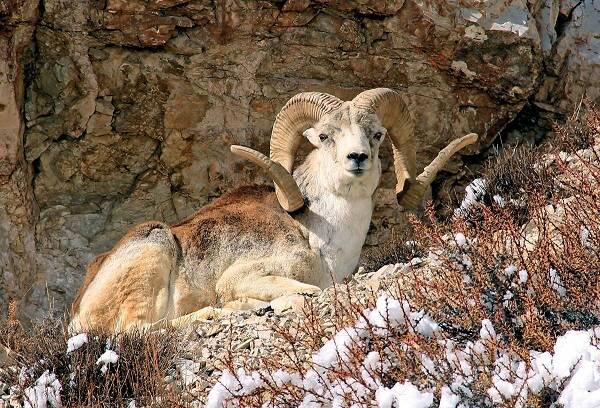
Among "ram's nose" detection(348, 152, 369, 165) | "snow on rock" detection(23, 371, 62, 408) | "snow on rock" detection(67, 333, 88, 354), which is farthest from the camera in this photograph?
"ram's nose" detection(348, 152, 369, 165)

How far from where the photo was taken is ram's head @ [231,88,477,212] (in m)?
11.7

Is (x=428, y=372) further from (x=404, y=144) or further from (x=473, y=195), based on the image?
(x=404, y=144)

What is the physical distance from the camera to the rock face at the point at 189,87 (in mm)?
13039

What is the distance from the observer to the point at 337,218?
11773 millimetres

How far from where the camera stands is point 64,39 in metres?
13.1

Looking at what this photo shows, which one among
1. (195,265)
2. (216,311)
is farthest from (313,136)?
(216,311)

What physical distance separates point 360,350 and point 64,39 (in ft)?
23.5

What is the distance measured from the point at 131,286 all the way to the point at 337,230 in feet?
7.16

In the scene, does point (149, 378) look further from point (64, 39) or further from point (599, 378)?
point (64, 39)

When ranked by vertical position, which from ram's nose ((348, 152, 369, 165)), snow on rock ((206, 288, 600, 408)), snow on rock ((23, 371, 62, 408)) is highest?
snow on rock ((206, 288, 600, 408))

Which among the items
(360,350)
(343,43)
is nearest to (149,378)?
(360,350)

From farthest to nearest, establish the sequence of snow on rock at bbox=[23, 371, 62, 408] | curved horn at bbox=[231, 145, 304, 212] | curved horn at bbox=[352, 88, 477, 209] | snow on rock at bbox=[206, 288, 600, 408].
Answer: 1. curved horn at bbox=[352, 88, 477, 209]
2. curved horn at bbox=[231, 145, 304, 212]
3. snow on rock at bbox=[23, 371, 62, 408]
4. snow on rock at bbox=[206, 288, 600, 408]

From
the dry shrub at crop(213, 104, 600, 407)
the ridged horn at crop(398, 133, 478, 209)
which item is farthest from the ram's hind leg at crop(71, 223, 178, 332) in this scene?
the dry shrub at crop(213, 104, 600, 407)

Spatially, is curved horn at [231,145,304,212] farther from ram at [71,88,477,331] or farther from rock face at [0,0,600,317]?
rock face at [0,0,600,317]
